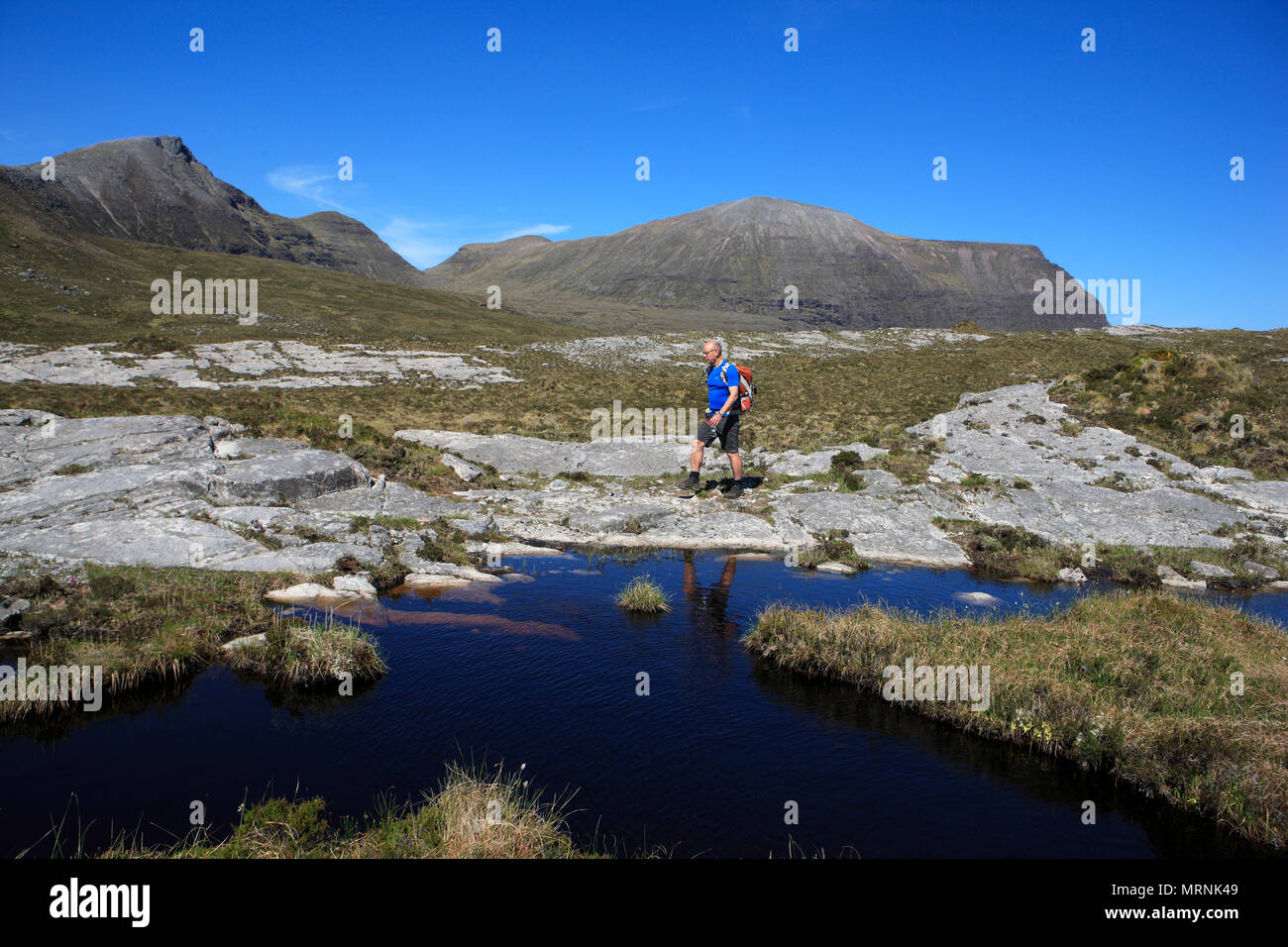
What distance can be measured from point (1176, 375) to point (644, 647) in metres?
35.6

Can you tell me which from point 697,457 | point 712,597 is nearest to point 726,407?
point 697,457

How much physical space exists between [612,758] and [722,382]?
14.1 metres

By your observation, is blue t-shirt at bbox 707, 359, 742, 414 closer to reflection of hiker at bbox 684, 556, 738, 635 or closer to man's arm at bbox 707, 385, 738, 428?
man's arm at bbox 707, 385, 738, 428

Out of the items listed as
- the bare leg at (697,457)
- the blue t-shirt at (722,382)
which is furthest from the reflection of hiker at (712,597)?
the blue t-shirt at (722,382)

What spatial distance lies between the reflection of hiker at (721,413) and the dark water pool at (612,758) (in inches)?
389

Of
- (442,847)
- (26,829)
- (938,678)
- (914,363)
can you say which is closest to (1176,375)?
(914,363)

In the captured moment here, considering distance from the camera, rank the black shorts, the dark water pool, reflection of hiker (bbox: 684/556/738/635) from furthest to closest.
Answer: the black shorts → reflection of hiker (bbox: 684/556/738/635) → the dark water pool

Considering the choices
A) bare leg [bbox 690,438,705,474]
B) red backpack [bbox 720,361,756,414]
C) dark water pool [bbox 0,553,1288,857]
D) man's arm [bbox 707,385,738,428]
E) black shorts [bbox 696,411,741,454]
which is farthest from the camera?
bare leg [bbox 690,438,705,474]

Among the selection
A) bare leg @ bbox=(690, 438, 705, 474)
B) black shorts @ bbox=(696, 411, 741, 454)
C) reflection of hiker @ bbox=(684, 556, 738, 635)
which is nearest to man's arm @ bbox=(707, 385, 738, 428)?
black shorts @ bbox=(696, 411, 741, 454)

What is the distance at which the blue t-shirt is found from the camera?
20.5 m

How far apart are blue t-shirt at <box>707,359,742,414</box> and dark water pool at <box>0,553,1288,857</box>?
10178 millimetres

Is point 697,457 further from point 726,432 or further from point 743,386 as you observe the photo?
point 743,386

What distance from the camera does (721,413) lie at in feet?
67.1

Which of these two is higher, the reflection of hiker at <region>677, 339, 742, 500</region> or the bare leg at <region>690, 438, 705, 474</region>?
the reflection of hiker at <region>677, 339, 742, 500</region>
